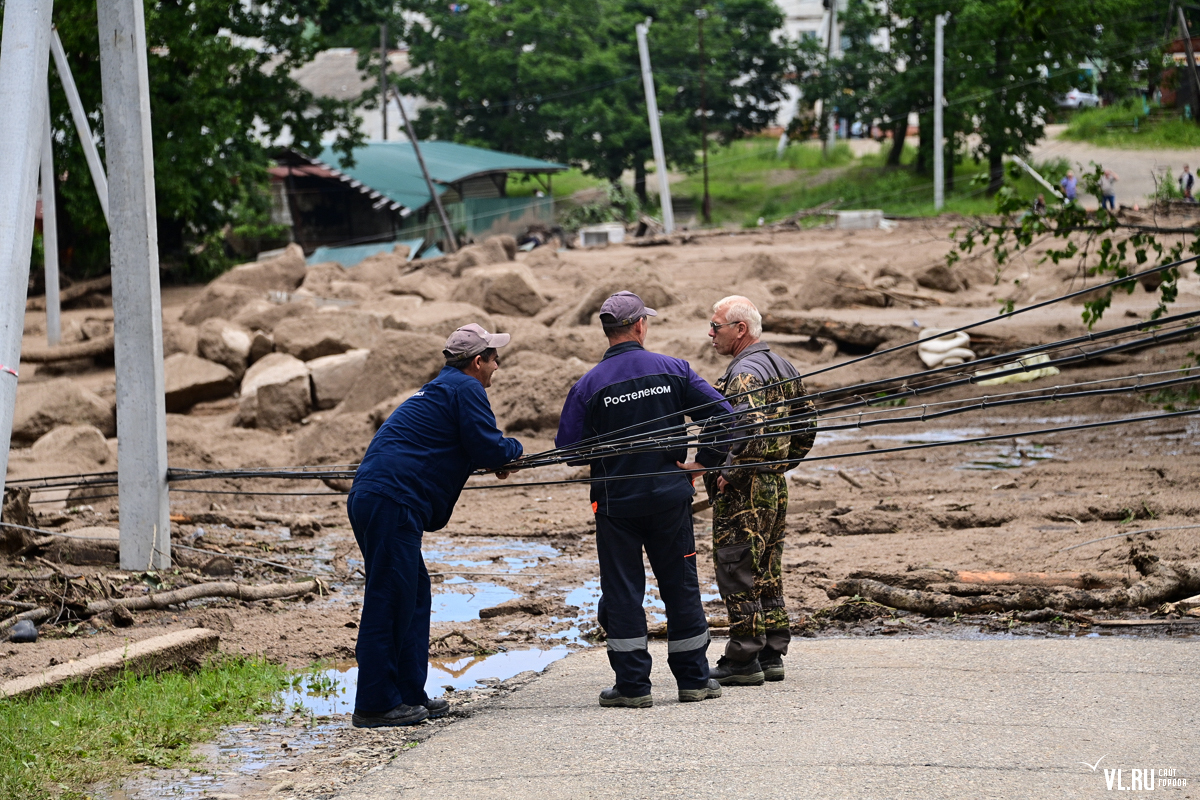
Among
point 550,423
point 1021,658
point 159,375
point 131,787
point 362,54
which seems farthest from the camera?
point 362,54

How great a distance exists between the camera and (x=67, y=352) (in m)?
21.5

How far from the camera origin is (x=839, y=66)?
50969 millimetres

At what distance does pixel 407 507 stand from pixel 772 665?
6.65 ft

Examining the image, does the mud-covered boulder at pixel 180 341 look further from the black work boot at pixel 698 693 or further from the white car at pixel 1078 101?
the white car at pixel 1078 101

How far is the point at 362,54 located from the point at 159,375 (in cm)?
4808

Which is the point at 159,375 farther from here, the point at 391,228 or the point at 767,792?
the point at 391,228

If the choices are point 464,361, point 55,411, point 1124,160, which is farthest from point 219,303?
point 1124,160

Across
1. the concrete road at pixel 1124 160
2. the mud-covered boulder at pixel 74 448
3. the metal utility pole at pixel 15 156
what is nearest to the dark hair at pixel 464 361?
the metal utility pole at pixel 15 156

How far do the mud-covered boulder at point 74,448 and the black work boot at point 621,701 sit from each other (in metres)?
9.99

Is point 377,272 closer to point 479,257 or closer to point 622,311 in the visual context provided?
point 479,257

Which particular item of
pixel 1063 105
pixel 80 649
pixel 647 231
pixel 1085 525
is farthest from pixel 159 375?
pixel 1063 105

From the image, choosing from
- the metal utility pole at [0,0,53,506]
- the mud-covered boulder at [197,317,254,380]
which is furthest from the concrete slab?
the mud-covered boulder at [197,317,254,380]

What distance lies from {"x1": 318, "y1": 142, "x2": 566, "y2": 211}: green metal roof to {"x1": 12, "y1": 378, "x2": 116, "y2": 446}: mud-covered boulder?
83.5 ft

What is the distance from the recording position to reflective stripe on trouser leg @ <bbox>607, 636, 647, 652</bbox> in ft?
18.9
